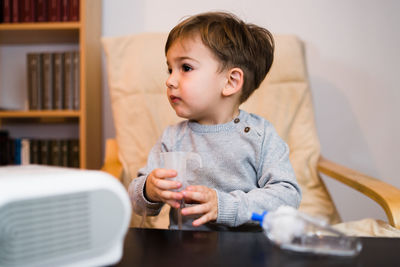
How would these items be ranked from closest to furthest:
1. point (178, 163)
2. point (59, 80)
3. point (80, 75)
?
1. point (178, 163)
2. point (80, 75)
3. point (59, 80)

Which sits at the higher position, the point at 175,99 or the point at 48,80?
the point at 175,99

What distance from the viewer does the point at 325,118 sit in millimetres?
1914

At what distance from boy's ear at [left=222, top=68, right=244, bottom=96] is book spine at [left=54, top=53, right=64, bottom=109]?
1.28 m

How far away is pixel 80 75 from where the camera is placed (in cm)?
184

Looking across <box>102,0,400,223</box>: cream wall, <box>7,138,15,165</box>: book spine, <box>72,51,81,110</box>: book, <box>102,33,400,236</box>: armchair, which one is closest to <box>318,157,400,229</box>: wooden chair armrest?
<box>102,33,400,236</box>: armchair

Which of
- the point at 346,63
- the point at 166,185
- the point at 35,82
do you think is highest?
the point at 346,63

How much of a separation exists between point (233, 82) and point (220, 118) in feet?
0.34

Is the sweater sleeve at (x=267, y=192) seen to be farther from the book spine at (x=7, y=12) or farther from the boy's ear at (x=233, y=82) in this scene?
the book spine at (x=7, y=12)

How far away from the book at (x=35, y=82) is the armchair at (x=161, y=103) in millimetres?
676

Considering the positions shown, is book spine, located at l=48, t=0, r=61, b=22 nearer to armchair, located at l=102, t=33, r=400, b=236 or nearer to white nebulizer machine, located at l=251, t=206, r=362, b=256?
armchair, located at l=102, t=33, r=400, b=236

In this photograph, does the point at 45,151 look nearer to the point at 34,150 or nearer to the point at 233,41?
the point at 34,150

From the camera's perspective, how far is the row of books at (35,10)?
6.16ft

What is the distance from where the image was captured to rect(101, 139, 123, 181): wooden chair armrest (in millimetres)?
1258

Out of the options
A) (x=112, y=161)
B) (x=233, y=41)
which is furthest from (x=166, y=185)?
(x=112, y=161)
